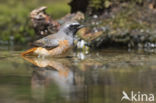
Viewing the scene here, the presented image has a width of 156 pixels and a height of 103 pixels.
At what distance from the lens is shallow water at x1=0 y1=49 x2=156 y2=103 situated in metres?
3.16

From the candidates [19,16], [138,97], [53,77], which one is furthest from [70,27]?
[19,16]

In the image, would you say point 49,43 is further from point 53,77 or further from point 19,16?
point 19,16

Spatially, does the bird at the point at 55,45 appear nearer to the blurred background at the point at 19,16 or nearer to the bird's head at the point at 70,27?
the bird's head at the point at 70,27

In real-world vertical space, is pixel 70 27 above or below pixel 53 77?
above

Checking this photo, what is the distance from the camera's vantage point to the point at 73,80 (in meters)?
4.02

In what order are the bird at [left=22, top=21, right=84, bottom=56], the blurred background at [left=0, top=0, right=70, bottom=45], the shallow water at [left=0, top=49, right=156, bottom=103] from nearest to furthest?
the shallow water at [left=0, top=49, right=156, bottom=103]
the bird at [left=22, top=21, right=84, bottom=56]
the blurred background at [left=0, top=0, right=70, bottom=45]

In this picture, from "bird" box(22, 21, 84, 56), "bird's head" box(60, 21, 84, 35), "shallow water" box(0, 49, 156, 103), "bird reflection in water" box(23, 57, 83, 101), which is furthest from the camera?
"bird's head" box(60, 21, 84, 35)

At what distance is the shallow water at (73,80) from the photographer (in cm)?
316

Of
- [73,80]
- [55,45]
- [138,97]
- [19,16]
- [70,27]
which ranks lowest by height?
[138,97]

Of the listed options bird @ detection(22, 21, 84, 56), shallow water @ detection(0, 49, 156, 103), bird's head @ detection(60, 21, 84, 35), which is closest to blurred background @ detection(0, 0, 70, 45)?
bird's head @ detection(60, 21, 84, 35)

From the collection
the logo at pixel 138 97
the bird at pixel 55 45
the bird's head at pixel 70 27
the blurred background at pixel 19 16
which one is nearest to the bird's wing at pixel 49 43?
the bird at pixel 55 45

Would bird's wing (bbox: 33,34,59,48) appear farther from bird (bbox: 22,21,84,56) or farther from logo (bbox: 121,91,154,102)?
logo (bbox: 121,91,154,102)

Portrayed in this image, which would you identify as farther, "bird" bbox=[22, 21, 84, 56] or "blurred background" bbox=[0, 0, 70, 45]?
"blurred background" bbox=[0, 0, 70, 45]

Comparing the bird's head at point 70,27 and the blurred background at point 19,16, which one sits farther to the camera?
the blurred background at point 19,16
